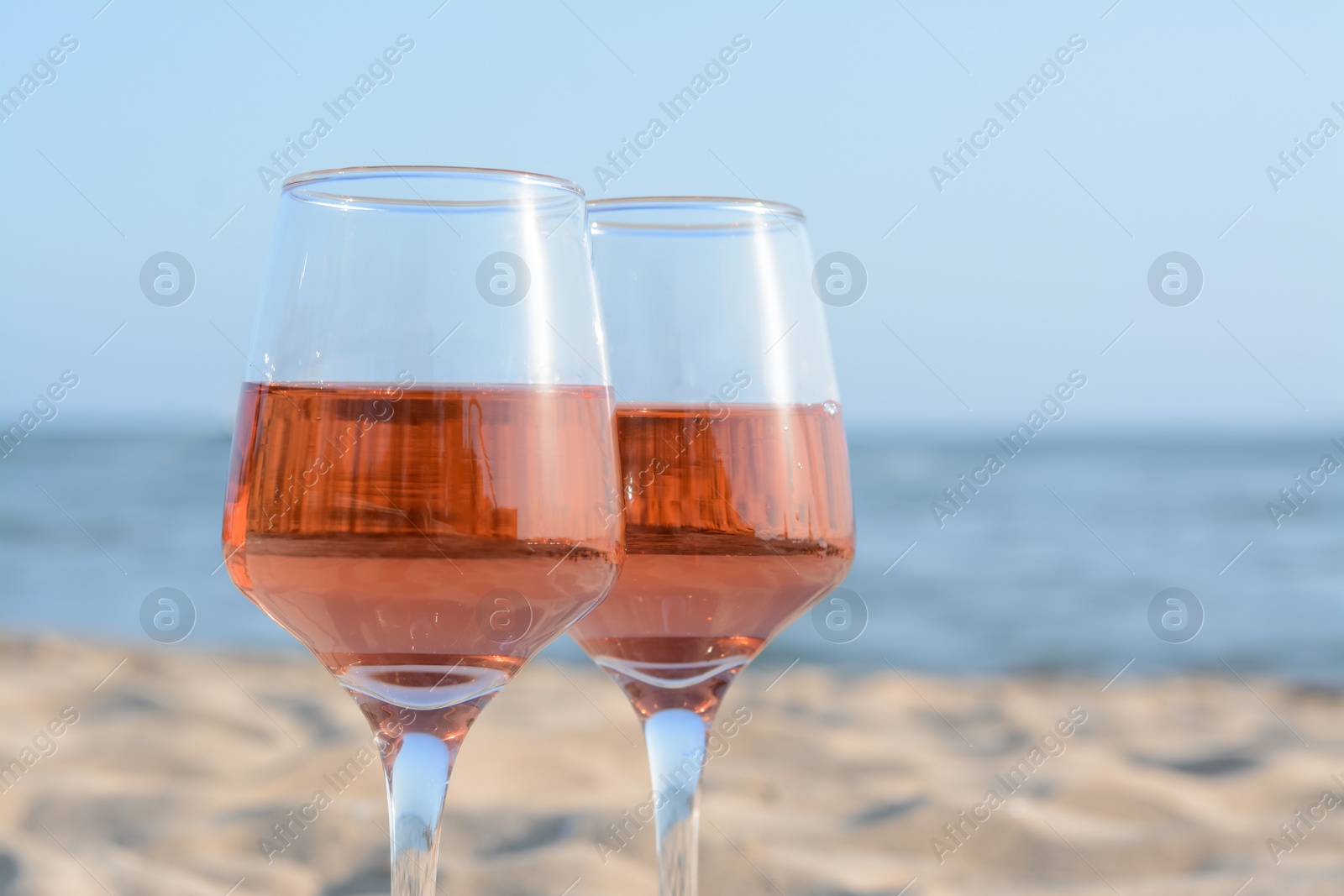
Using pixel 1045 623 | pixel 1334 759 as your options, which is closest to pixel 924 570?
pixel 1045 623

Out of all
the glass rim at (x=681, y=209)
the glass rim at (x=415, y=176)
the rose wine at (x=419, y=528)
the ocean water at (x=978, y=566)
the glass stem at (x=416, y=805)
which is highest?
the ocean water at (x=978, y=566)

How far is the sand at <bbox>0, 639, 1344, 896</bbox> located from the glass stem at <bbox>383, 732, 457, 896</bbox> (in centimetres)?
113

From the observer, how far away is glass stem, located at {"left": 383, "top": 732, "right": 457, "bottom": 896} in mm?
1111

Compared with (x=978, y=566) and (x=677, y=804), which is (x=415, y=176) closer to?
(x=677, y=804)

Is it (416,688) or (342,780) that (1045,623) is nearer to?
(342,780)

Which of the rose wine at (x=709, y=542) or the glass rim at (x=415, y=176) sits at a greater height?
the glass rim at (x=415, y=176)

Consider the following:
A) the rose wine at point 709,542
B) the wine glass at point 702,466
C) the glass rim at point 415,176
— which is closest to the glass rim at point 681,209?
the wine glass at point 702,466

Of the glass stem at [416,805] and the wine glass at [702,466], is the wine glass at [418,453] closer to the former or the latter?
the glass stem at [416,805]

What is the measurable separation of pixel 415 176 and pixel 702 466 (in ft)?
1.63

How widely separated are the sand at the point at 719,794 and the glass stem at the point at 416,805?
1.13m

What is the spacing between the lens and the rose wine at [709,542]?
58.6 inches

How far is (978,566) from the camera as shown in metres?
11.1

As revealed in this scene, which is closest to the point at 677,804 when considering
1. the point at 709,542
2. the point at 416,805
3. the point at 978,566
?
the point at 709,542

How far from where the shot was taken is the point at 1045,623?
911 centimetres
